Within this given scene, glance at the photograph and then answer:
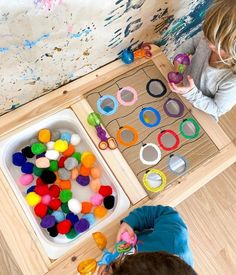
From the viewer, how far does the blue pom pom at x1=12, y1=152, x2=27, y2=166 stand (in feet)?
3.15

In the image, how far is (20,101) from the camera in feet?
3.13

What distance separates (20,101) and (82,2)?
35 cm

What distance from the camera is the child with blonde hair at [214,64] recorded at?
81cm

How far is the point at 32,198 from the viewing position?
3.03ft

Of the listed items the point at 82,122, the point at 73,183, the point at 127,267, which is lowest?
the point at 127,267

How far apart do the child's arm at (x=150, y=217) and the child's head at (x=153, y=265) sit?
0.24 metres

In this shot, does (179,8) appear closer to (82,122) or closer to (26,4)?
(82,122)

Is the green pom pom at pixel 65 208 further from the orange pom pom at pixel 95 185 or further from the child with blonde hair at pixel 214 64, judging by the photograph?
the child with blonde hair at pixel 214 64

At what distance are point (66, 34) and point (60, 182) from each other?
403 millimetres

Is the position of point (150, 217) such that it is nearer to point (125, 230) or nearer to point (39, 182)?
point (125, 230)

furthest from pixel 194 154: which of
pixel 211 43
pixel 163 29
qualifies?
pixel 163 29

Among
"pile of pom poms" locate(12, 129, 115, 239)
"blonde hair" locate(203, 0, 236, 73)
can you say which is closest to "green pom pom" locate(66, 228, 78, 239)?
"pile of pom poms" locate(12, 129, 115, 239)

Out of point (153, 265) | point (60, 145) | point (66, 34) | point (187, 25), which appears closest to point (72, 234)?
point (60, 145)

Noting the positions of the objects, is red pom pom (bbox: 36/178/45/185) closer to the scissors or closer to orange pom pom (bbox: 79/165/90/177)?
orange pom pom (bbox: 79/165/90/177)
